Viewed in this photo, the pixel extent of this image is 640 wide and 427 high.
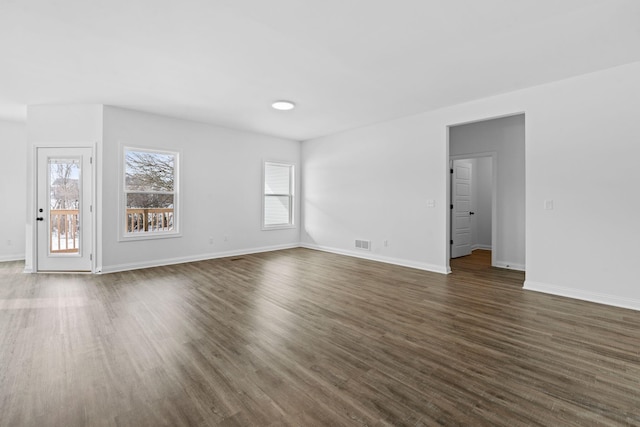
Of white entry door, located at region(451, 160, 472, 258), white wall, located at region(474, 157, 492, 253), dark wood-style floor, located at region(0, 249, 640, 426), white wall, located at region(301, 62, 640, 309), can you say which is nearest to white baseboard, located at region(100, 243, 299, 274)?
dark wood-style floor, located at region(0, 249, 640, 426)

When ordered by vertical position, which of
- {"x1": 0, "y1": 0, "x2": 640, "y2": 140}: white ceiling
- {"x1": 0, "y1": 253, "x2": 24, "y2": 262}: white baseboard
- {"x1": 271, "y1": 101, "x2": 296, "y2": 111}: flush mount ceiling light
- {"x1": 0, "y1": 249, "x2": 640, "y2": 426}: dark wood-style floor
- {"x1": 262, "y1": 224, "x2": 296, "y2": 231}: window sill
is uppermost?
{"x1": 271, "y1": 101, "x2": 296, "y2": 111}: flush mount ceiling light

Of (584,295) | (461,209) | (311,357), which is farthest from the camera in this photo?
(461,209)

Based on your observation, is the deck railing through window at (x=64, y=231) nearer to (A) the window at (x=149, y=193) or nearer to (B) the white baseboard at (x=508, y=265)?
(A) the window at (x=149, y=193)

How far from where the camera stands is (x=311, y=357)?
7.30ft

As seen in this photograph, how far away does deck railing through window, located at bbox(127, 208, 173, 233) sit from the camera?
521 centimetres

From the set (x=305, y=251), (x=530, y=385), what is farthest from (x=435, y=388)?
(x=305, y=251)

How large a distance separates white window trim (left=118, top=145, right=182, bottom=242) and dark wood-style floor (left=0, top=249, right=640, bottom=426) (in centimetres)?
123

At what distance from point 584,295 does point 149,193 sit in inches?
260

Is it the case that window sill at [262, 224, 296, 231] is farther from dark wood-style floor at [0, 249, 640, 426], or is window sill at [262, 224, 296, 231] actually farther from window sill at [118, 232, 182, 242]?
dark wood-style floor at [0, 249, 640, 426]

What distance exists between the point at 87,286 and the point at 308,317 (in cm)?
326

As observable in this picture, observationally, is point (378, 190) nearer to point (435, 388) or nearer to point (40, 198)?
point (435, 388)

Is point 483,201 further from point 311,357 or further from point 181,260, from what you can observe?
point 181,260

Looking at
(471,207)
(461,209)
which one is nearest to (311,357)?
(461,209)

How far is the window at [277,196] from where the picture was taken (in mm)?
7086
